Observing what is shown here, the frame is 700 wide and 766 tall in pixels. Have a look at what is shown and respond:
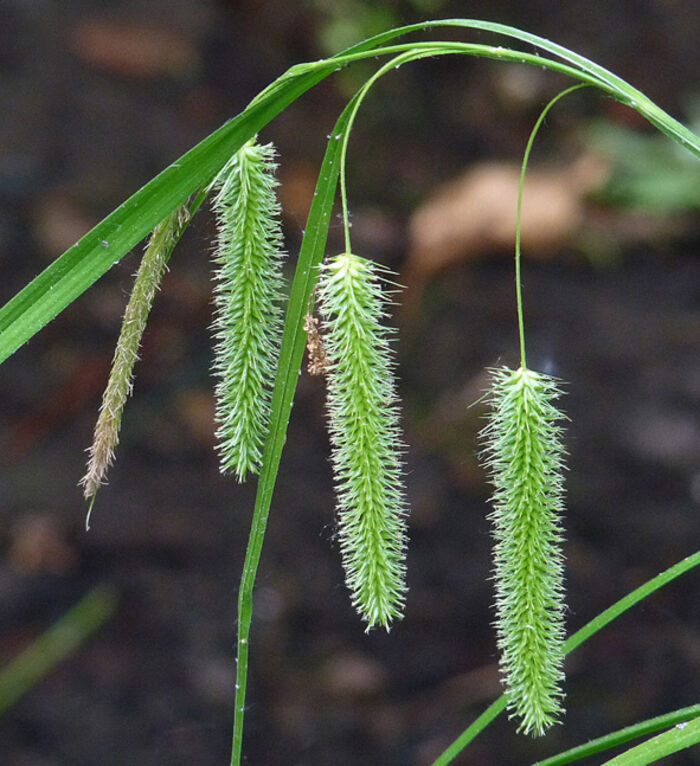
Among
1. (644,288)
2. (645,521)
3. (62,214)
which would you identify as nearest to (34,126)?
(62,214)

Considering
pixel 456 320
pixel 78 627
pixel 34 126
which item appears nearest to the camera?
pixel 78 627

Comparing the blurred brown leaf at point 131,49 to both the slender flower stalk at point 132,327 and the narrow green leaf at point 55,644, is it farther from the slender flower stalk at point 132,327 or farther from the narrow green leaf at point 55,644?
the slender flower stalk at point 132,327

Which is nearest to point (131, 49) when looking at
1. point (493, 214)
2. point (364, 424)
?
point (493, 214)

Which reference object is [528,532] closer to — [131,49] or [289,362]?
[289,362]

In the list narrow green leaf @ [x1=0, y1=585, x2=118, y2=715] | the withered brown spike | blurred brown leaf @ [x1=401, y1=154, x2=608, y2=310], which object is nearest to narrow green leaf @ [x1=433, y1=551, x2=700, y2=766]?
the withered brown spike

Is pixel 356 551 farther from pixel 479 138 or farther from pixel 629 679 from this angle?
pixel 479 138
